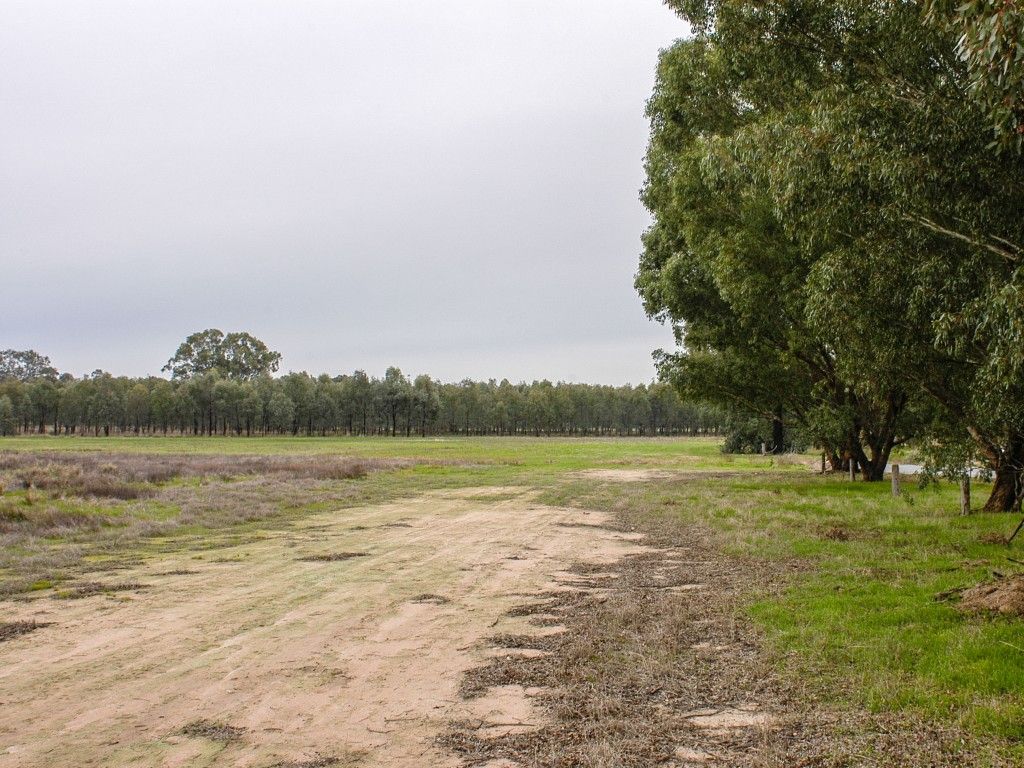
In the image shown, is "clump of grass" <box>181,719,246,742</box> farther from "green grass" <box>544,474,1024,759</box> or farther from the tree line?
the tree line

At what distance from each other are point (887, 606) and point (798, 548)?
5.00 meters

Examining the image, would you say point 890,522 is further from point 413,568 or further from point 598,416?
Result: point 598,416

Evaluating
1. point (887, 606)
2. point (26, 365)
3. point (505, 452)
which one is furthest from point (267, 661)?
point (26, 365)

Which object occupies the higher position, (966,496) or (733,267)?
(733,267)

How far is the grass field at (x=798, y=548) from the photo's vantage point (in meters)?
6.43

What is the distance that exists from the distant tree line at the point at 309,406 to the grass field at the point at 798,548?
85.1 m

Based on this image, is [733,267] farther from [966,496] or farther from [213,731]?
[213,731]

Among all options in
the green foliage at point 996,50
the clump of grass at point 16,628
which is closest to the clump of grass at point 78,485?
the clump of grass at point 16,628

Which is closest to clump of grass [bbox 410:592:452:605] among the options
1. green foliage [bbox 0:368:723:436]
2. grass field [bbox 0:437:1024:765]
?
grass field [bbox 0:437:1024:765]

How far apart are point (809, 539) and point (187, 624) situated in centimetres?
1178

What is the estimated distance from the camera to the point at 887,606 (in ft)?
30.1

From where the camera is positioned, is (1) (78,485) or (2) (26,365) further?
(2) (26,365)

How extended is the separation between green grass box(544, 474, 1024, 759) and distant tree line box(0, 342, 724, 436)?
91.5 m

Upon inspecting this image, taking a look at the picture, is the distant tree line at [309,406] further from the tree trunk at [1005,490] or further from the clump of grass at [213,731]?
the clump of grass at [213,731]
